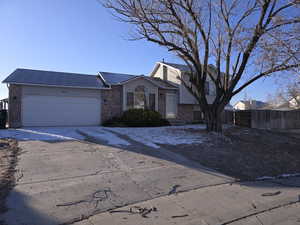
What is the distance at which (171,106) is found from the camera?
61.6ft

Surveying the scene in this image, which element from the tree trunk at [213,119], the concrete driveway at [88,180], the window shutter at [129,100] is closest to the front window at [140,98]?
the window shutter at [129,100]

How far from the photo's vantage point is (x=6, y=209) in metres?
3.09

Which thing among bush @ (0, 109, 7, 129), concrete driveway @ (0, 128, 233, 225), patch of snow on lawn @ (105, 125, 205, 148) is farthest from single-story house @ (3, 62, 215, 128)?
concrete driveway @ (0, 128, 233, 225)

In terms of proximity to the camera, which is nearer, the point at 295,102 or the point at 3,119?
the point at 3,119

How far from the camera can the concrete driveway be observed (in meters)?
3.15

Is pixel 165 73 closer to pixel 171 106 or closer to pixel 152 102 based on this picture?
pixel 171 106

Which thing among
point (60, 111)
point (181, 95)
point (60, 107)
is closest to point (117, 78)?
point (60, 107)

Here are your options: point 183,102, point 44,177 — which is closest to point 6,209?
point 44,177

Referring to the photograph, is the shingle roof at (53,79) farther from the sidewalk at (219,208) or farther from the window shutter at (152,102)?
the sidewalk at (219,208)

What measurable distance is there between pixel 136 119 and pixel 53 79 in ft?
22.6

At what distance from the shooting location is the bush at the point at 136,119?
15137mm

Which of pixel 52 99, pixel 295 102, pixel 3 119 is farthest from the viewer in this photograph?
pixel 295 102

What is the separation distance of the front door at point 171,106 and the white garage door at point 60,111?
6275 millimetres

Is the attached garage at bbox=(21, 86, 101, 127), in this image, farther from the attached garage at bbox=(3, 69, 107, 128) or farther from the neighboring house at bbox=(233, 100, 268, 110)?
the neighboring house at bbox=(233, 100, 268, 110)
